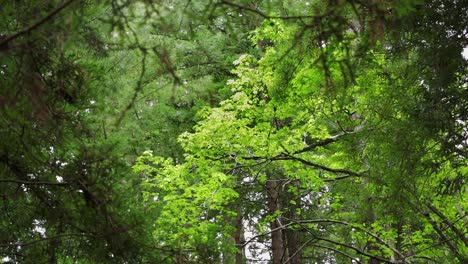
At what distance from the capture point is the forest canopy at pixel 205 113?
9.07 feet

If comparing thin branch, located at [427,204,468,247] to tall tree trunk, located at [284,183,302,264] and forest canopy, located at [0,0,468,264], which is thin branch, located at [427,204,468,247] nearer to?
forest canopy, located at [0,0,468,264]

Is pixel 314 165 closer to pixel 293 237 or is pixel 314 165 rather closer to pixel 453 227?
pixel 453 227

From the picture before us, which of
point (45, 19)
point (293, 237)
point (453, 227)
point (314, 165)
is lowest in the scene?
point (45, 19)

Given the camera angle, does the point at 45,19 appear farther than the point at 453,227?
No

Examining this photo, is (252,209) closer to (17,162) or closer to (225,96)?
(225,96)

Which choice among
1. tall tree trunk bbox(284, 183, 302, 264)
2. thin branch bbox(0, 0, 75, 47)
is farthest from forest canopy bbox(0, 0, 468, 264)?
tall tree trunk bbox(284, 183, 302, 264)

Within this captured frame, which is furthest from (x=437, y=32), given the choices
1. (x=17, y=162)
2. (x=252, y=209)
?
(x=252, y=209)

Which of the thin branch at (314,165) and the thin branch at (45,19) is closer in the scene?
the thin branch at (45,19)

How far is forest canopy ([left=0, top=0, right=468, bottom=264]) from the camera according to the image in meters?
2.76

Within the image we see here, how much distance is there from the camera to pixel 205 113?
8.89 metres

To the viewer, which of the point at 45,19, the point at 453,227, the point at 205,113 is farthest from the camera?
the point at 205,113

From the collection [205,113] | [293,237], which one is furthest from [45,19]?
[293,237]

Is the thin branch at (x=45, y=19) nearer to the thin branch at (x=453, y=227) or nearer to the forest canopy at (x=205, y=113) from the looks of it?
the forest canopy at (x=205, y=113)

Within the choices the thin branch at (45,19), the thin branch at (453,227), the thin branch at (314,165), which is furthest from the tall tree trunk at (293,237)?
the thin branch at (45,19)
